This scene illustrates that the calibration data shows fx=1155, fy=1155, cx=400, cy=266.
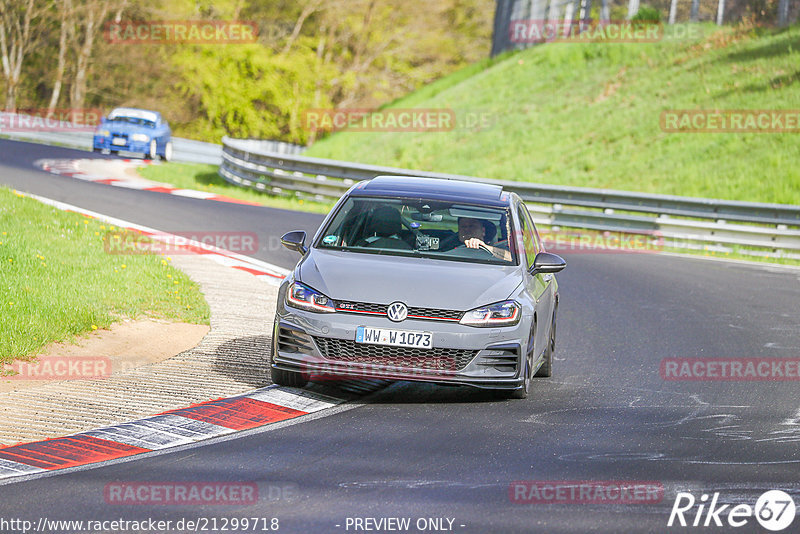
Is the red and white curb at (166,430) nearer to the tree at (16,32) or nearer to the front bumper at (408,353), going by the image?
the front bumper at (408,353)

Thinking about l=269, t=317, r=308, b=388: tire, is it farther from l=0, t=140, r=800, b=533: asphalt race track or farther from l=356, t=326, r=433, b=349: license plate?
l=356, t=326, r=433, b=349: license plate

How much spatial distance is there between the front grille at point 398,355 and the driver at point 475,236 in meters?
1.18

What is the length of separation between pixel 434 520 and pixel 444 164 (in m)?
27.2

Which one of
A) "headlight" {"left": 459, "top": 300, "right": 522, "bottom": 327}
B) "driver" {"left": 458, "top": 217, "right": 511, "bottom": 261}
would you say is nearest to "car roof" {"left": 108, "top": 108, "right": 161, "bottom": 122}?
"driver" {"left": 458, "top": 217, "right": 511, "bottom": 261}

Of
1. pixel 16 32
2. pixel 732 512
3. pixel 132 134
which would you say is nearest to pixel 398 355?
pixel 732 512

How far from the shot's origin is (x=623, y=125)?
31.3m

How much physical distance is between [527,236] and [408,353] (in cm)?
221

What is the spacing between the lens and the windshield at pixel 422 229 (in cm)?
900

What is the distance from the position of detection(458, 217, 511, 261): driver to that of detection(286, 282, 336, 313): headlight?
1.44m

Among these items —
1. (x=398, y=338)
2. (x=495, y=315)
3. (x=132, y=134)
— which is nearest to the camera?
(x=398, y=338)

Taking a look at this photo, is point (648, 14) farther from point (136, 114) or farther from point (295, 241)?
point (295, 241)

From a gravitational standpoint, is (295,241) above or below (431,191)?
below

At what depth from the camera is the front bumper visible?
7996mm

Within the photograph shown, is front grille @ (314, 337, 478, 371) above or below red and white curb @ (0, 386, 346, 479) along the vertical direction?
above
